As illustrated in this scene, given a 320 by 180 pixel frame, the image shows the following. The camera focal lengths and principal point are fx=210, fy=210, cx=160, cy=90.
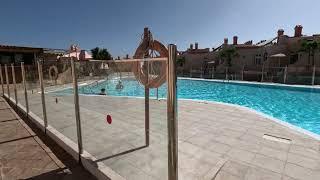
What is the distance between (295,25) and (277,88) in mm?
11874

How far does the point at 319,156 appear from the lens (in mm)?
3869

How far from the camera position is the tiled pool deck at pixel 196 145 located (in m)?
3.25

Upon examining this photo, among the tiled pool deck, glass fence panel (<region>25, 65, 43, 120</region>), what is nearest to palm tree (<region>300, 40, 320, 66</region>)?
the tiled pool deck

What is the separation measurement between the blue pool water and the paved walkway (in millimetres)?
1420

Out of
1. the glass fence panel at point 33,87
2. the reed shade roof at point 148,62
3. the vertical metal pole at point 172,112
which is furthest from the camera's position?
the glass fence panel at point 33,87

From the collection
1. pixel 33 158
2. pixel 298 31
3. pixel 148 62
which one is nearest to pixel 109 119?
pixel 33 158

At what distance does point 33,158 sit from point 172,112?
3408 millimetres

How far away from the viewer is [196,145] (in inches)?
170

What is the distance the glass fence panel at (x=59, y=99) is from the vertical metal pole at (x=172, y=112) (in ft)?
10.2

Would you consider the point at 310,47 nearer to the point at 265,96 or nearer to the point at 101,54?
the point at 265,96

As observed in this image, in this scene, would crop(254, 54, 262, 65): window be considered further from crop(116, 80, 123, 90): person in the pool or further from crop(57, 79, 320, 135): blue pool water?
crop(116, 80, 123, 90): person in the pool

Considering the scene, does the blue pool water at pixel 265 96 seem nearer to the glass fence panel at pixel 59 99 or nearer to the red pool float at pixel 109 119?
the glass fence panel at pixel 59 99

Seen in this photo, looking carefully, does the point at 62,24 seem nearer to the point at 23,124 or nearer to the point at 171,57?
the point at 23,124

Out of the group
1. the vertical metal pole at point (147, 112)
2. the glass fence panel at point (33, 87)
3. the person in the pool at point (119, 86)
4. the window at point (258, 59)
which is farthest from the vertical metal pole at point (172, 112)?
the window at point (258, 59)
